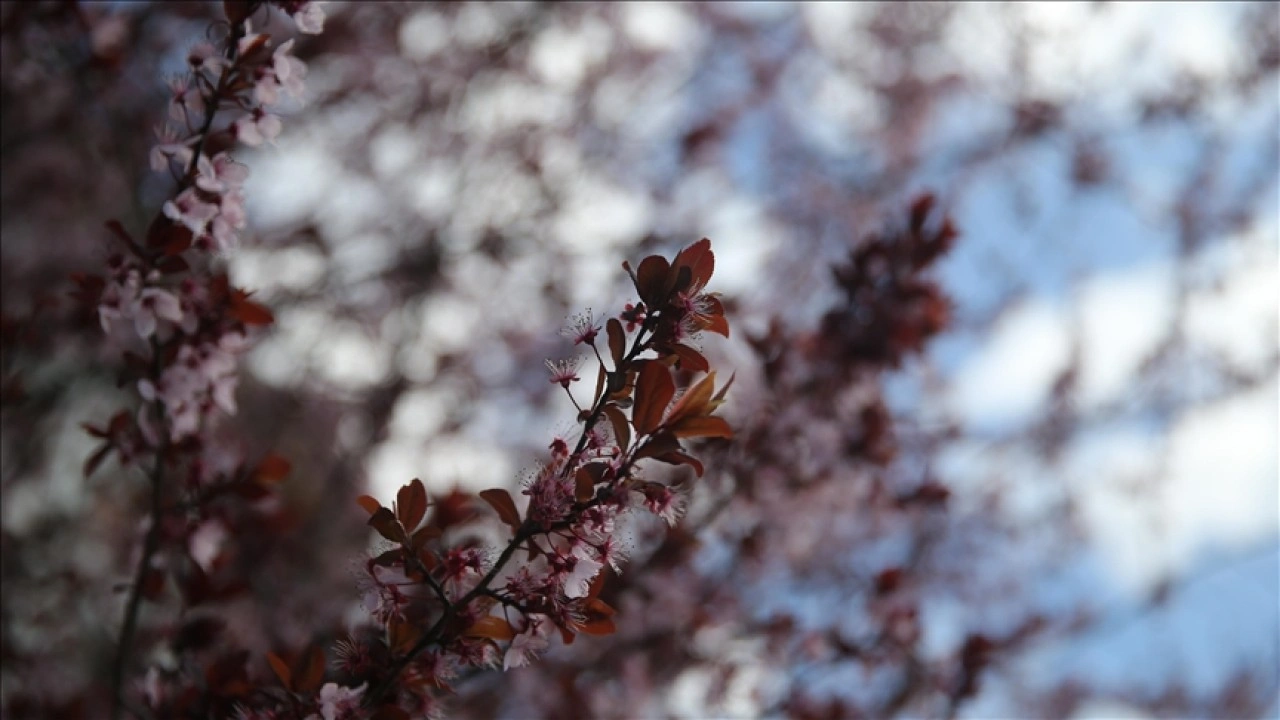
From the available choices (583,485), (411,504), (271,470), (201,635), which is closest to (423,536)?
(411,504)

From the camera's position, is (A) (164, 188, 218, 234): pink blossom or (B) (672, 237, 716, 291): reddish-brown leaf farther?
(A) (164, 188, 218, 234): pink blossom

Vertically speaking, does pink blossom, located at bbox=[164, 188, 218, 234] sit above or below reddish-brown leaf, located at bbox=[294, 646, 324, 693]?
above

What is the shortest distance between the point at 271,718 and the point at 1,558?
3.15m

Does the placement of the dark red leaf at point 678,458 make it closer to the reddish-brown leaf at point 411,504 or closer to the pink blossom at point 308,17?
the reddish-brown leaf at point 411,504

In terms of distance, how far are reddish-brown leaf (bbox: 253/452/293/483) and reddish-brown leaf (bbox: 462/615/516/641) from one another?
949 mm

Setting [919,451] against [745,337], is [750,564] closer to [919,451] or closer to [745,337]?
[745,337]

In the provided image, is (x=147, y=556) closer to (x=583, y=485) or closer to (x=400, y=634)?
(x=400, y=634)

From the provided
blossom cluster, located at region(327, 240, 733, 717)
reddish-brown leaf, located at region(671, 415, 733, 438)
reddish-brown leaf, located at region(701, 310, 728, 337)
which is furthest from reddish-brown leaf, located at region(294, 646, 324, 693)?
reddish-brown leaf, located at region(701, 310, 728, 337)

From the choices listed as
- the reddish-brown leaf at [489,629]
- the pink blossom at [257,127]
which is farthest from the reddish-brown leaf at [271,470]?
the reddish-brown leaf at [489,629]

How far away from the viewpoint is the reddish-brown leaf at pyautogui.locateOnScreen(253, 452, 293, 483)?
2.14m

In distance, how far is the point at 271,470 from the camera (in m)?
2.14

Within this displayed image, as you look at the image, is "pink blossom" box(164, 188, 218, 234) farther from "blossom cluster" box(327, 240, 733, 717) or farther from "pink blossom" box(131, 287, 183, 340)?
"blossom cluster" box(327, 240, 733, 717)

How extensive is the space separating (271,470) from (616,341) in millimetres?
1154

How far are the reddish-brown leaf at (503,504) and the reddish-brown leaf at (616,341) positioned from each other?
261 mm
